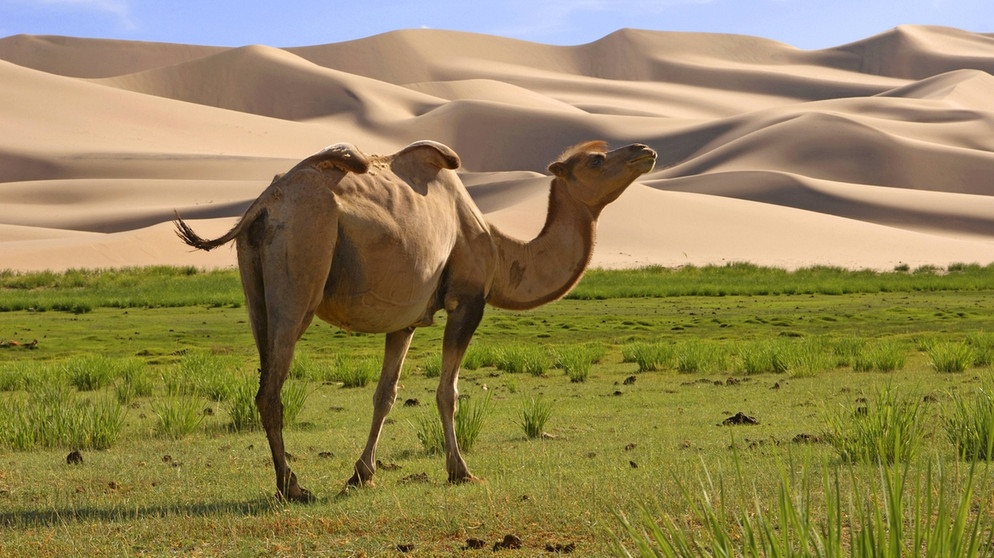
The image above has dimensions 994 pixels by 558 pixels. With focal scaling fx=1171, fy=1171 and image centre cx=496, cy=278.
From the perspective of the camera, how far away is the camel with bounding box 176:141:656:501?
273 inches

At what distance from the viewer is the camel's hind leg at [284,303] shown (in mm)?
6871

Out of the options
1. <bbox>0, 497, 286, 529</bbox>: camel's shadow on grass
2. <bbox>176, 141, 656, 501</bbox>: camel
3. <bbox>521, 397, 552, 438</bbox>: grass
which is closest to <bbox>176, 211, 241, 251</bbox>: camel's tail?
<bbox>176, 141, 656, 501</bbox>: camel

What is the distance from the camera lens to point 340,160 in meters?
7.24

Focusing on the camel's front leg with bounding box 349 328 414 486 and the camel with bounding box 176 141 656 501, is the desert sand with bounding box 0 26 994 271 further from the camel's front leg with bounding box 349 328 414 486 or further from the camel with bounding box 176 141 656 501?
the camel's front leg with bounding box 349 328 414 486

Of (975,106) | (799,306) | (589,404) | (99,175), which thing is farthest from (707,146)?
(589,404)

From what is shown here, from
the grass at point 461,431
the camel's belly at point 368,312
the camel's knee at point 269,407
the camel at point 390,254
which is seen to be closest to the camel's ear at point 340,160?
the camel at point 390,254

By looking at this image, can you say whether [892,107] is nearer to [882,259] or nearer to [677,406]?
[882,259]

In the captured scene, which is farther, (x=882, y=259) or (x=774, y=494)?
(x=882, y=259)

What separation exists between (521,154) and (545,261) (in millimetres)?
124595

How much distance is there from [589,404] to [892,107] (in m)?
138

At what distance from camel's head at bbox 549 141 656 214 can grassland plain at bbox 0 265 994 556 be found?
1937 millimetres

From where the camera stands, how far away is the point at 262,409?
272 inches

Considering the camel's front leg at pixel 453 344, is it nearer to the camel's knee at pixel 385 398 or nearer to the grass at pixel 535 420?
the camel's knee at pixel 385 398

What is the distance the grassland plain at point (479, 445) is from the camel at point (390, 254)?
2.48 ft
